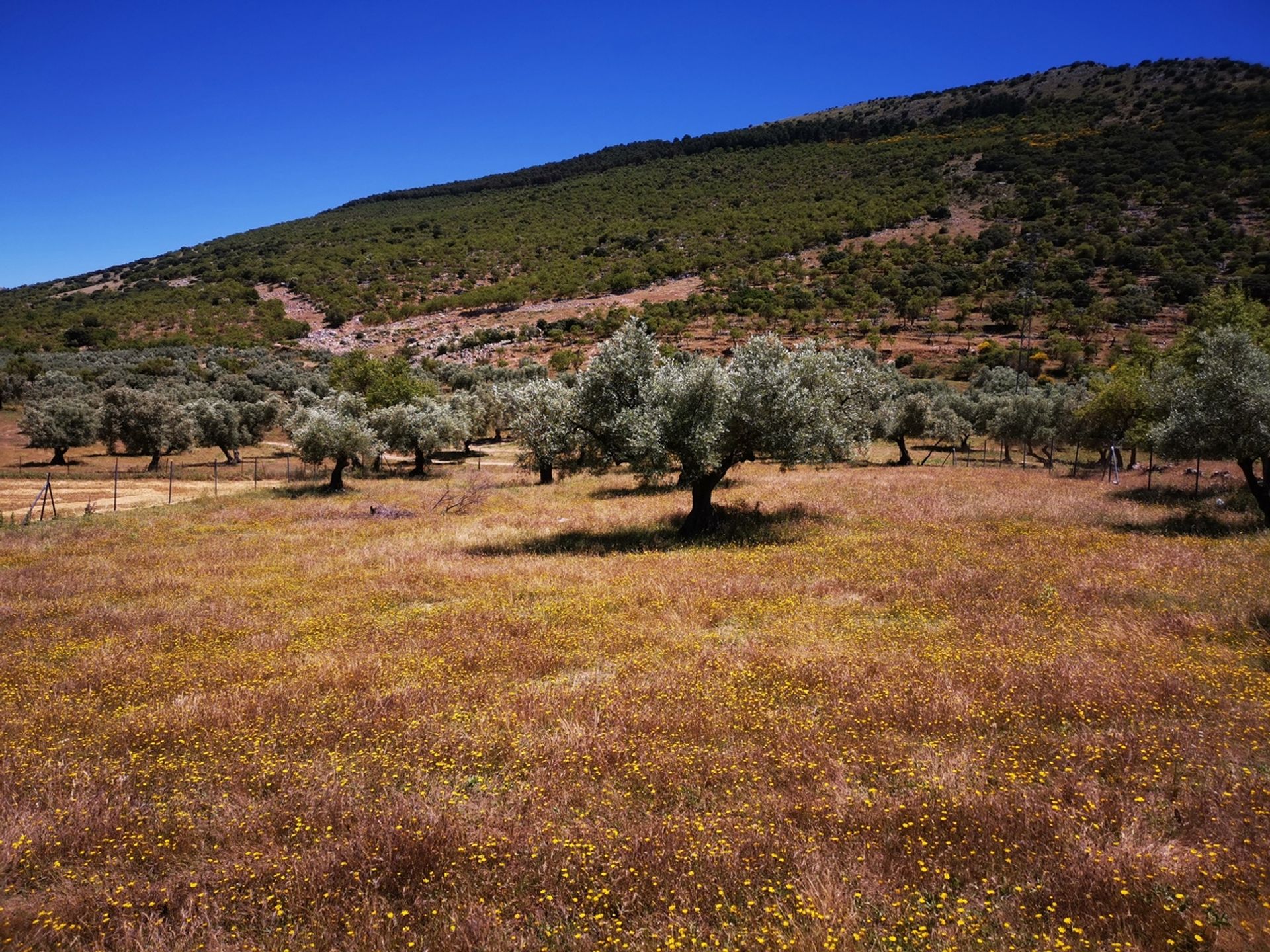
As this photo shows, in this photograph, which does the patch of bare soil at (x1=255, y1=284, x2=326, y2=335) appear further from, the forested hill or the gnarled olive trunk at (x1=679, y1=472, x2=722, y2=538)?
the gnarled olive trunk at (x1=679, y1=472, x2=722, y2=538)

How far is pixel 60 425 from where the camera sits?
4941cm

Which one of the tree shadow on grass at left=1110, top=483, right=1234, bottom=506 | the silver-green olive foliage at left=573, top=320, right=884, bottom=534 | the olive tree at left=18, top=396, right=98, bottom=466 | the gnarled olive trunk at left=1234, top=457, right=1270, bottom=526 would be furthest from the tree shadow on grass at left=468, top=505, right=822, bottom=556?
the olive tree at left=18, top=396, right=98, bottom=466

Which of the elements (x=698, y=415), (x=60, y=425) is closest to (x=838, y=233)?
(x=698, y=415)

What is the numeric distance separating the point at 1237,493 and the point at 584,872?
31510 millimetres

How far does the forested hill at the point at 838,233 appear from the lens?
101562 millimetres

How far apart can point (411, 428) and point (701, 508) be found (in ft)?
97.1

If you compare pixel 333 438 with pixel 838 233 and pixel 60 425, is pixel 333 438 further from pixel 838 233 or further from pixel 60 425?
pixel 838 233

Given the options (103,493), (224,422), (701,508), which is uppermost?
(224,422)

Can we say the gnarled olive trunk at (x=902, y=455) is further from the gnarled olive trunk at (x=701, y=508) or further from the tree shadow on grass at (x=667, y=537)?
the gnarled olive trunk at (x=701, y=508)

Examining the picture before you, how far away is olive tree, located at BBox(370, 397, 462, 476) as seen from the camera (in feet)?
148

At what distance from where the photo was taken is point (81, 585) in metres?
16.5

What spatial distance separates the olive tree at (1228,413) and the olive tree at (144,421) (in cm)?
6094

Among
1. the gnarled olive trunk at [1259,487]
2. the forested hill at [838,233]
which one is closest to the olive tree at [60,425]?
the forested hill at [838,233]

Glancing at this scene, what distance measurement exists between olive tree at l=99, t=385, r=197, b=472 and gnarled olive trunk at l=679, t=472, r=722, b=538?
46.7 metres
